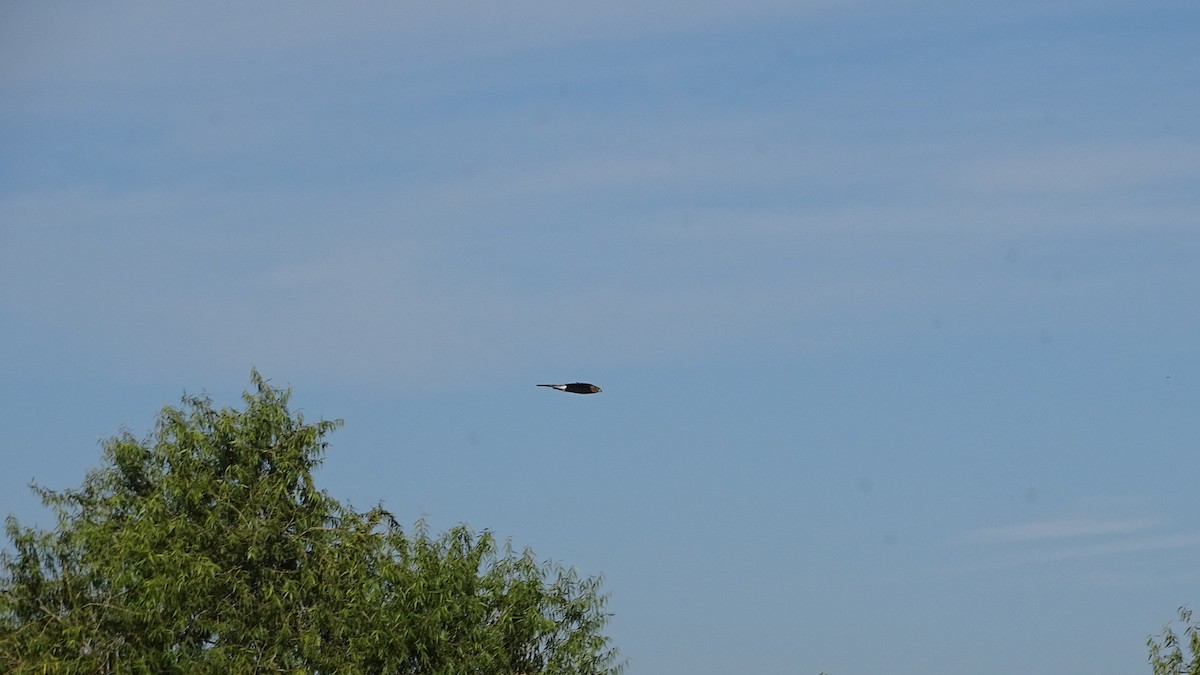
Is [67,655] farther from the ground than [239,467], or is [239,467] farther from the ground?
[239,467]

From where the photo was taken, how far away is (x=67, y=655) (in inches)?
1358

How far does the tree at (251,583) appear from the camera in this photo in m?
35.5

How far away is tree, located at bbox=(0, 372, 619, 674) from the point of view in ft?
117

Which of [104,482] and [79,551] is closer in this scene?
[79,551]

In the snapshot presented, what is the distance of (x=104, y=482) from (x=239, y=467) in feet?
9.69

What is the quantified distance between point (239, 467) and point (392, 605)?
4954mm

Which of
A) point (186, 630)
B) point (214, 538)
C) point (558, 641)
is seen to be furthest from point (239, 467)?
point (558, 641)

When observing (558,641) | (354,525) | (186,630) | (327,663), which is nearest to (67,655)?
(186,630)

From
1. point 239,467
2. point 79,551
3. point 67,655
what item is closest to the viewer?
point 67,655

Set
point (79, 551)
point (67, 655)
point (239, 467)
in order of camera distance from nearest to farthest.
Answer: point (67, 655), point (79, 551), point (239, 467)

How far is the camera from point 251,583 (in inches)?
1516

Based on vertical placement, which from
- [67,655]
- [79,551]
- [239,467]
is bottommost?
[67,655]

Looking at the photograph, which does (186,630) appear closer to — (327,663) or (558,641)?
(327,663)

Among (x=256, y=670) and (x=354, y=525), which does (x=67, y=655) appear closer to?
(x=256, y=670)
